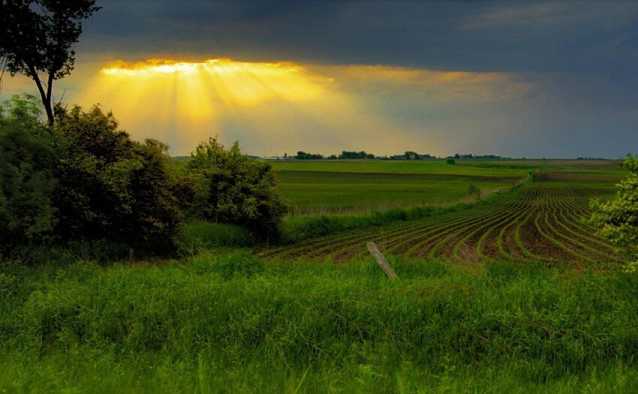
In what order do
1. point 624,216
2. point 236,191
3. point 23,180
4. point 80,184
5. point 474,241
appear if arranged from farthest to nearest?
point 474,241
point 236,191
point 80,184
point 23,180
point 624,216

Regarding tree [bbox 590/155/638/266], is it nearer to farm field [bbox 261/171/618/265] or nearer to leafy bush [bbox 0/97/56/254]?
farm field [bbox 261/171/618/265]

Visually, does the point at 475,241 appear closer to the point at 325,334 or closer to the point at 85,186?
the point at 85,186

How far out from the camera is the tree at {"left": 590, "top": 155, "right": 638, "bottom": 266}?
10016mm

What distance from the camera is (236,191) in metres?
27.1

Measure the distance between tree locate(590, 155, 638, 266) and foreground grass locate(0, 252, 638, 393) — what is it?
0.75 metres

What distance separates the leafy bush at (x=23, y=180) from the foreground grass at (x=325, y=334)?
17.5ft

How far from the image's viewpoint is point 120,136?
1939cm

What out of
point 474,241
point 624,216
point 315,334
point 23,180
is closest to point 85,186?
point 23,180

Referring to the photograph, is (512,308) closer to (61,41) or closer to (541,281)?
(541,281)

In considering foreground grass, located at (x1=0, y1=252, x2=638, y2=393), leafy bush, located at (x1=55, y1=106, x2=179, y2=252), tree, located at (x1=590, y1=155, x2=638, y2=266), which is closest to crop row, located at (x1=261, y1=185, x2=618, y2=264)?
leafy bush, located at (x1=55, y1=106, x2=179, y2=252)

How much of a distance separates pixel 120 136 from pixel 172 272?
9810 mm

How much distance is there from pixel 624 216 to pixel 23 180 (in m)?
15.6

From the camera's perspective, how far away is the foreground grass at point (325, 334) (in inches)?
243

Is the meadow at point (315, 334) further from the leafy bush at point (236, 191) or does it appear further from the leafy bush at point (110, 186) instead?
the leafy bush at point (236, 191)
